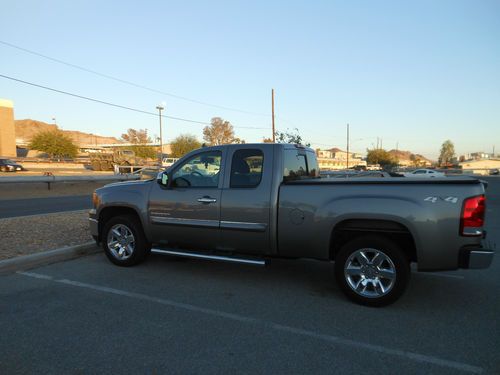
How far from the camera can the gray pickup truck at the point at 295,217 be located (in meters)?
3.99

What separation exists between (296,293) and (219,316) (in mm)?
1188

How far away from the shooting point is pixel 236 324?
3842 mm

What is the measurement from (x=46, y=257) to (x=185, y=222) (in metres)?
2.63

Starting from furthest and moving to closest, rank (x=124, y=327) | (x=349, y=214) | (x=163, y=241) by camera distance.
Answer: (x=163, y=241), (x=349, y=214), (x=124, y=327)

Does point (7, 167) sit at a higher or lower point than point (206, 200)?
lower

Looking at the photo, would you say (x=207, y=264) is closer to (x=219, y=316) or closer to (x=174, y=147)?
(x=219, y=316)

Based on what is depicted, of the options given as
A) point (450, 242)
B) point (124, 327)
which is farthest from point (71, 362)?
point (450, 242)

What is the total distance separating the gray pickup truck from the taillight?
0.01 m

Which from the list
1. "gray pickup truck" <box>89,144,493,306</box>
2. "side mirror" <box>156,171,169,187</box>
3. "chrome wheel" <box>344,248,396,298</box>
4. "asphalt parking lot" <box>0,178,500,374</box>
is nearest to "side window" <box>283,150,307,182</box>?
"gray pickup truck" <box>89,144,493,306</box>

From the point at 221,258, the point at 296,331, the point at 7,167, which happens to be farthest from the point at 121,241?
the point at 7,167

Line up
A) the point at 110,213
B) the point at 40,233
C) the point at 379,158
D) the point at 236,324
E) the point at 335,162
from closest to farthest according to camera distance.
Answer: the point at 236,324 < the point at 110,213 < the point at 40,233 < the point at 335,162 < the point at 379,158

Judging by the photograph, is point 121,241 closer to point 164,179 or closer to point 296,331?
point 164,179

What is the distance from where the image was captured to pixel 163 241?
555 centimetres

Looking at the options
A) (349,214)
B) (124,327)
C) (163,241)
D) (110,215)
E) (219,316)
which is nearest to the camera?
(124,327)
